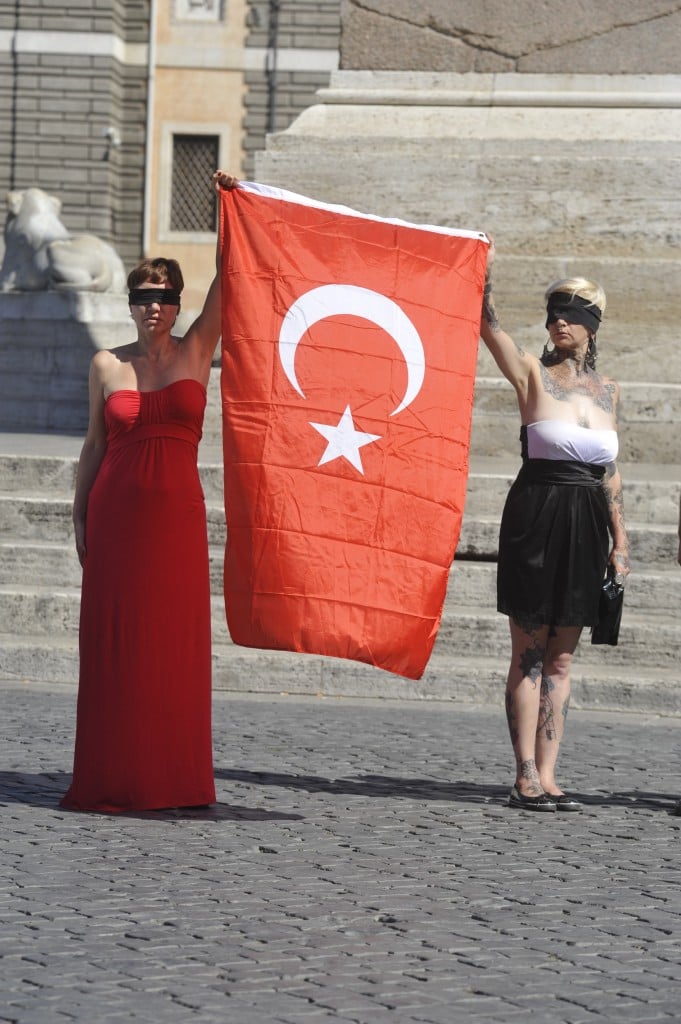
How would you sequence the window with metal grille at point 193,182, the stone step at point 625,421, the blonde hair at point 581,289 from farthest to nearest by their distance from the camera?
the window with metal grille at point 193,182
the stone step at point 625,421
the blonde hair at point 581,289

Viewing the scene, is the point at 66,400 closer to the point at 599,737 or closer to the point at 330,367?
the point at 599,737

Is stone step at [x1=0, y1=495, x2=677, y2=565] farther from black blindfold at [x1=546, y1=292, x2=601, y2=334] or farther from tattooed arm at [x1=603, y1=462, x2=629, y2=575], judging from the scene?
black blindfold at [x1=546, y1=292, x2=601, y2=334]

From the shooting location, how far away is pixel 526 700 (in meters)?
5.51

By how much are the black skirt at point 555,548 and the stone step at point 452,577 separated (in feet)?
7.49

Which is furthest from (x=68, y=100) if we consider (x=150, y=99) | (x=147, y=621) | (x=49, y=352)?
(x=147, y=621)

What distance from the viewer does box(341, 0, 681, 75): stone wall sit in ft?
34.3

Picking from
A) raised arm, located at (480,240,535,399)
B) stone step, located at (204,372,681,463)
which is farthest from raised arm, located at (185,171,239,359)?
stone step, located at (204,372,681,463)

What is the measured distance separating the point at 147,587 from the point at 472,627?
107 inches

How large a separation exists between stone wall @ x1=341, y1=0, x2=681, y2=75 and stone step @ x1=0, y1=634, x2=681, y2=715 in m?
4.22

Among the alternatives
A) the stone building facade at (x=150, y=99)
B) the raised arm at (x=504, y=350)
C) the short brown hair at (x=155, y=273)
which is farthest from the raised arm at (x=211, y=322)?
the stone building facade at (x=150, y=99)

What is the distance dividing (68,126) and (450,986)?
1338 inches

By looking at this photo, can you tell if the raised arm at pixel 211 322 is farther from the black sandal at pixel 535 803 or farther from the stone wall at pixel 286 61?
the stone wall at pixel 286 61

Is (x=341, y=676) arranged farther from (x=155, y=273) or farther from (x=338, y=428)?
(x=155, y=273)

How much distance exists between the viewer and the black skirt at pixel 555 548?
5547mm
